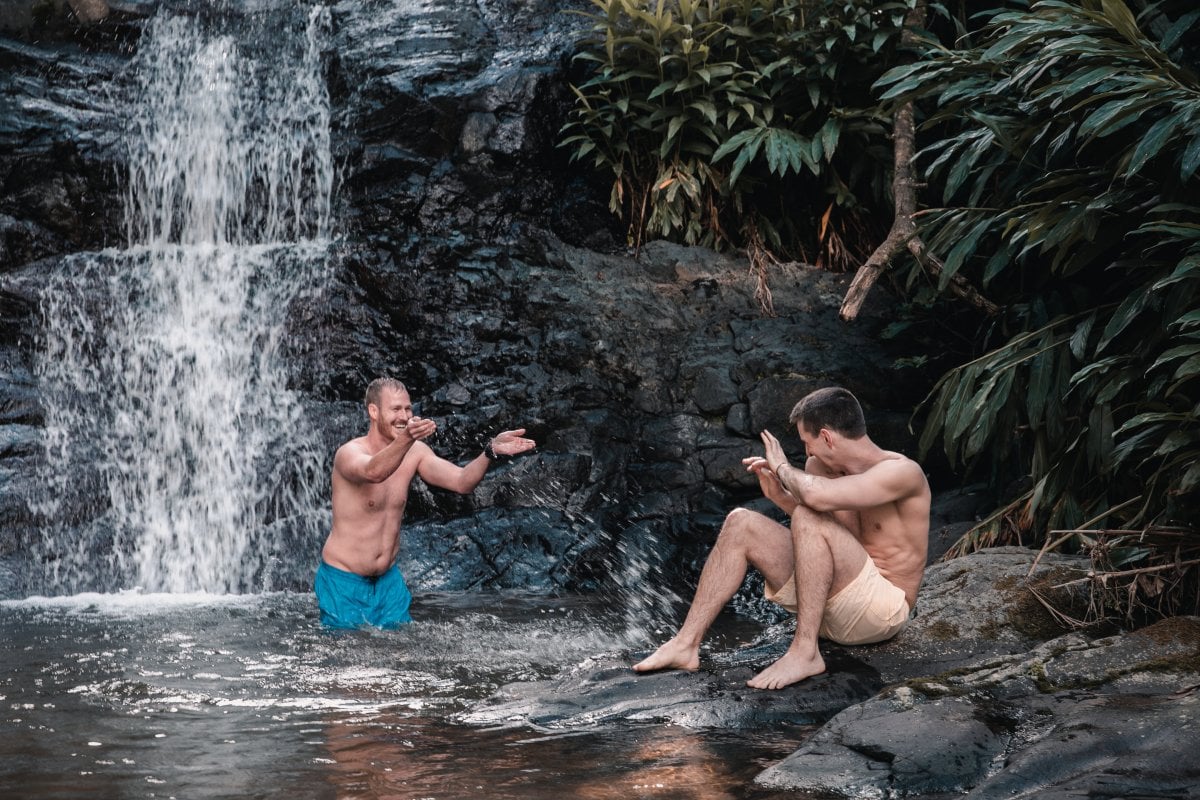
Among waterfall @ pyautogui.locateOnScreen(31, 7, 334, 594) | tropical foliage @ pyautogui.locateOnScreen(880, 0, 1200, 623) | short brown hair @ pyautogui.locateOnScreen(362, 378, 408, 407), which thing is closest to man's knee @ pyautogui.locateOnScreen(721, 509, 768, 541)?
tropical foliage @ pyautogui.locateOnScreen(880, 0, 1200, 623)

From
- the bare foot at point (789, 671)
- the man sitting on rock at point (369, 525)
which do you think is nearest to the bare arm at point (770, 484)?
the bare foot at point (789, 671)

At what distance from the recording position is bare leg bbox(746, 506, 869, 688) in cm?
433

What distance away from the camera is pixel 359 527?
599cm

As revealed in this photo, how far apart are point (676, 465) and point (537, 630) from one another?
96.4 inches

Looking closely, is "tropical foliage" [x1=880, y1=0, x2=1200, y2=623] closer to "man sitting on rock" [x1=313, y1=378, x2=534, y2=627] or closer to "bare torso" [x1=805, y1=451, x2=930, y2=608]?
"bare torso" [x1=805, y1=451, x2=930, y2=608]

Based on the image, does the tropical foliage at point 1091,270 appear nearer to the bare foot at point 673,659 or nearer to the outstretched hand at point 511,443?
the bare foot at point 673,659

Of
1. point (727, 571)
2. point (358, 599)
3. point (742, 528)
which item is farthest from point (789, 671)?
point (358, 599)

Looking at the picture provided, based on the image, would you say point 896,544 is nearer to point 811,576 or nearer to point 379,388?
point 811,576

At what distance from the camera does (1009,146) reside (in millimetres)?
6422

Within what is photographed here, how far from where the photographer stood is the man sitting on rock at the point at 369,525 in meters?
5.88

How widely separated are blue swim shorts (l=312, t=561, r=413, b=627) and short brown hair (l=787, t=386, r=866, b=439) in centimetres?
260

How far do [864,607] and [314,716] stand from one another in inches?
84.3

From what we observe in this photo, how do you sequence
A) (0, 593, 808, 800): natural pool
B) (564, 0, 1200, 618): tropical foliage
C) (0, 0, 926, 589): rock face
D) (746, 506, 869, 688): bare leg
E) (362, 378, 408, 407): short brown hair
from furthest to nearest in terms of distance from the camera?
1. (0, 0, 926, 589): rock face
2. (362, 378, 408, 407): short brown hair
3. (564, 0, 1200, 618): tropical foliage
4. (746, 506, 869, 688): bare leg
5. (0, 593, 808, 800): natural pool

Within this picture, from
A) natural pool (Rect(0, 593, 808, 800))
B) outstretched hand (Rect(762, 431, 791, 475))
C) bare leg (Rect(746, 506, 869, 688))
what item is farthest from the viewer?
outstretched hand (Rect(762, 431, 791, 475))
